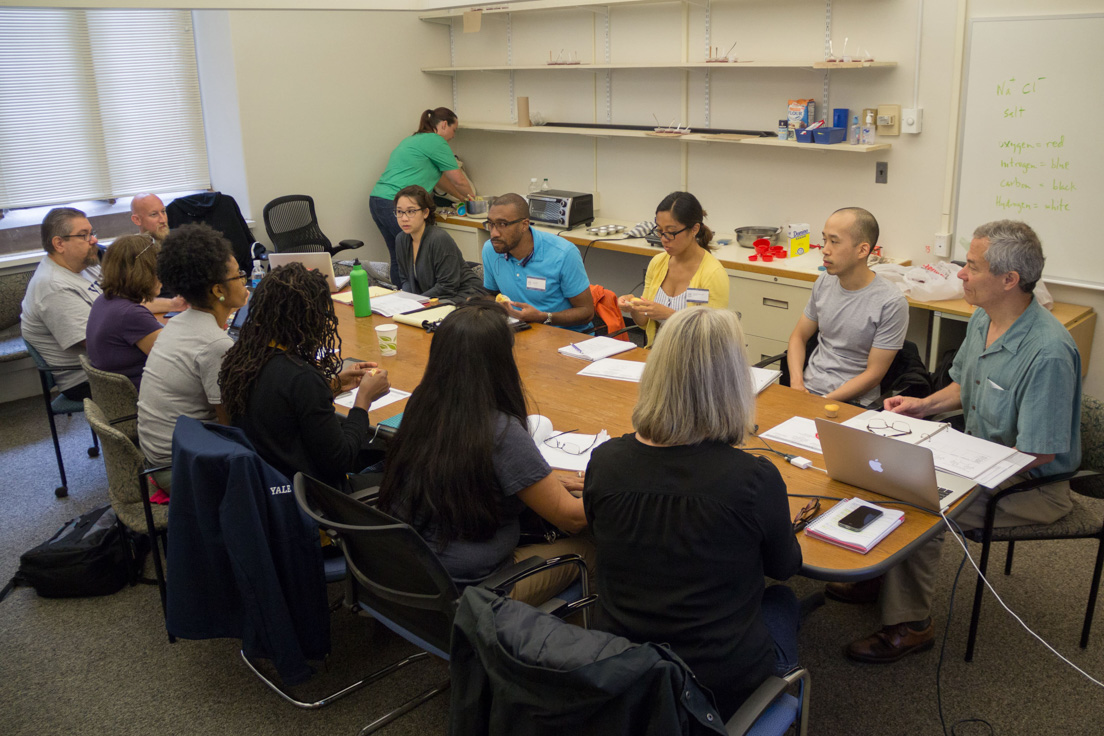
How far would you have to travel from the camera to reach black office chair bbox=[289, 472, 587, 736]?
184 centimetres

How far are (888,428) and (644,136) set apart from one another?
348 centimetres

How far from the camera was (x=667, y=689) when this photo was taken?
1.29m

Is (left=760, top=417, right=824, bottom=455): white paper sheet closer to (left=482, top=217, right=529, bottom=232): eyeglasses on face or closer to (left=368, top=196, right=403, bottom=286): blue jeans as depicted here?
(left=482, top=217, right=529, bottom=232): eyeglasses on face

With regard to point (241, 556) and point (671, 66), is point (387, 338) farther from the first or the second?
point (671, 66)

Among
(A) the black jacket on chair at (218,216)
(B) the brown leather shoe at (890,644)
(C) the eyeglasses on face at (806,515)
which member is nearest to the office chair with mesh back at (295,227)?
(A) the black jacket on chair at (218,216)

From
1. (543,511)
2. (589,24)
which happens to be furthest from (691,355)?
(589,24)

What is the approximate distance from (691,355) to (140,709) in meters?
2.00

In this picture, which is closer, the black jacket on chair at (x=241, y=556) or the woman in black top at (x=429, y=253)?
the black jacket on chair at (x=241, y=556)

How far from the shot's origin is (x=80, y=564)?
306cm

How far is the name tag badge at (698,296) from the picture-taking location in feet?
11.2

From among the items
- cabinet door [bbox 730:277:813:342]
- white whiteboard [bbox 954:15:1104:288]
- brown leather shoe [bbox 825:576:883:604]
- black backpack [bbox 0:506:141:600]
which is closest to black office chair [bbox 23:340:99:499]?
black backpack [bbox 0:506:141:600]

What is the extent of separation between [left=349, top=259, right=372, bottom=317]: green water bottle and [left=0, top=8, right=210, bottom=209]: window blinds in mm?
3006

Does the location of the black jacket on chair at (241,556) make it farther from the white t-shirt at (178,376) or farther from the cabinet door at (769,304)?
the cabinet door at (769,304)

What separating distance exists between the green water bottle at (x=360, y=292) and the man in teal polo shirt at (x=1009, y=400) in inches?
96.2
